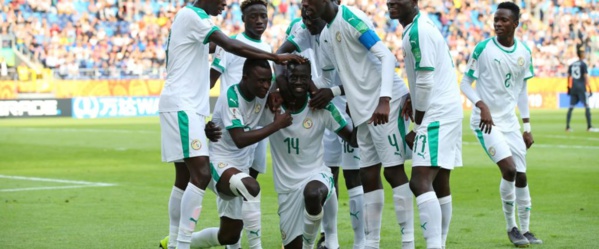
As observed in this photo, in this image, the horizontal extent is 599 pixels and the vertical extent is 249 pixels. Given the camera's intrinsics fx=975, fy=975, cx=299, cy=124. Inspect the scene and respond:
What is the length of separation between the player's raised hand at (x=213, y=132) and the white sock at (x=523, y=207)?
9.95 feet

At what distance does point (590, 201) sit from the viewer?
38.7ft

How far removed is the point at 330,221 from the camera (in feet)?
26.3

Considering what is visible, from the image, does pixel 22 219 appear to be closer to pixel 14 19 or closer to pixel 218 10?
pixel 218 10

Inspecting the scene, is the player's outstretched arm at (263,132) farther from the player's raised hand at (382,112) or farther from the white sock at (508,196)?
the white sock at (508,196)

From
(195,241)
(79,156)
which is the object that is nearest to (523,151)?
(195,241)

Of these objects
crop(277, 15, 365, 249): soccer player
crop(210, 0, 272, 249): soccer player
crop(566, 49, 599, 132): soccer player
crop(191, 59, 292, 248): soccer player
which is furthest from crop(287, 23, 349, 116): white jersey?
crop(566, 49, 599, 132): soccer player

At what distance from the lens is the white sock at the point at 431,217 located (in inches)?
284

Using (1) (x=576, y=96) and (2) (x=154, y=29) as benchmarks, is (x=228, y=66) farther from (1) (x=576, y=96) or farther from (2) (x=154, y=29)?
(2) (x=154, y=29)

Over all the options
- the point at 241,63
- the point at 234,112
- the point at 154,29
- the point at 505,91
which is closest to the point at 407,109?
the point at 234,112

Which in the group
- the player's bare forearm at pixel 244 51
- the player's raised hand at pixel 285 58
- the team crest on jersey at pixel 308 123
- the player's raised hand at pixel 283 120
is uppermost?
the player's bare forearm at pixel 244 51

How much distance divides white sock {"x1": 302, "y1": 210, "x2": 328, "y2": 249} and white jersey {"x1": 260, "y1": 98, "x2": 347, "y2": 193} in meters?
0.32

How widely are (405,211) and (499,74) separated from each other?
2.35m

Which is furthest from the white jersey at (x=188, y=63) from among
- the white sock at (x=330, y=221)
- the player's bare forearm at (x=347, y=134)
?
the white sock at (x=330, y=221)

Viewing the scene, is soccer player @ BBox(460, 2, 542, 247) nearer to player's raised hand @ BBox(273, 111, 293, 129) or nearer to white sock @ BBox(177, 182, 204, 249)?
player's raised hand @ BBox(273, 111, 293, 129)
